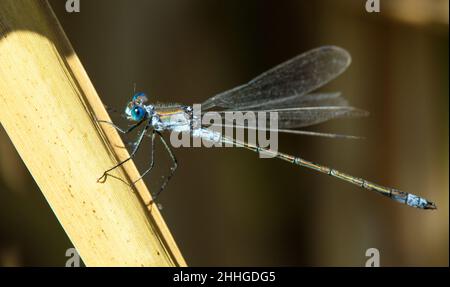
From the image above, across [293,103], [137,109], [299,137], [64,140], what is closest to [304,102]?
[293,103]

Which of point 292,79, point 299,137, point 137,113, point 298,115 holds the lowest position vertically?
point 299,137

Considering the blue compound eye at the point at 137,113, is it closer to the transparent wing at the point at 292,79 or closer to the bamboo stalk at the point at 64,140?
the transparent wing at the point at 292,79

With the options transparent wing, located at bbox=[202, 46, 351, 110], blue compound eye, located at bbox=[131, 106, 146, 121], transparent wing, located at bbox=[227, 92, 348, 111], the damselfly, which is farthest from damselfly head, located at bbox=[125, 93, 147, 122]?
transparent wing, located at bbox=[227, 92, 348, 111]

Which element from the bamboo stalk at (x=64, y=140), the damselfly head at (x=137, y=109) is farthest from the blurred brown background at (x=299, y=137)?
the bamboo stalk at (x=64, y=140)

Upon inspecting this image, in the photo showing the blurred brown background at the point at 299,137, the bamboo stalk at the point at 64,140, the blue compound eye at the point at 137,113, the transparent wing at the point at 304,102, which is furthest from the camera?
the blurred brown background at the point at 299,137

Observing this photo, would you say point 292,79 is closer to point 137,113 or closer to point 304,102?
point 304,102

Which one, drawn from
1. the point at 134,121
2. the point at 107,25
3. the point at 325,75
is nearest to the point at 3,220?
the point at 134,121
